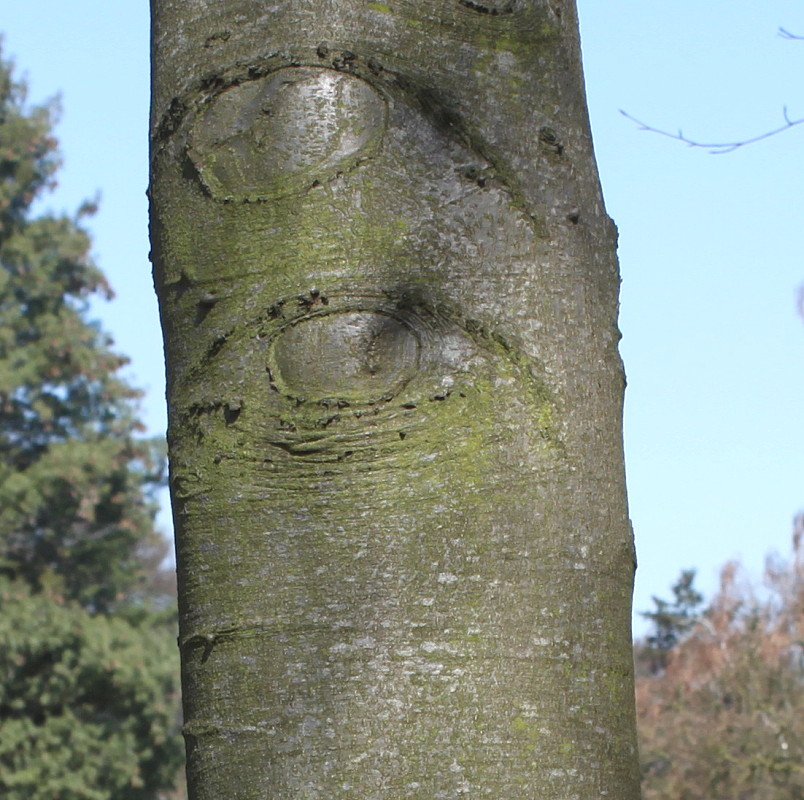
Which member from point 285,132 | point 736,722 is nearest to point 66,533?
point 736,722

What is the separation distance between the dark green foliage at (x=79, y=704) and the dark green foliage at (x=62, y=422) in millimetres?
1053

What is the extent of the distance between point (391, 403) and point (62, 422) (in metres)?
17.8

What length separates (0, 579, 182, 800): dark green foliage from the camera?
633 inches

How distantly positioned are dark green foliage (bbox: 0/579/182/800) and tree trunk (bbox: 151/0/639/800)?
15.8 m

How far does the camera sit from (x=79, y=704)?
16.9m

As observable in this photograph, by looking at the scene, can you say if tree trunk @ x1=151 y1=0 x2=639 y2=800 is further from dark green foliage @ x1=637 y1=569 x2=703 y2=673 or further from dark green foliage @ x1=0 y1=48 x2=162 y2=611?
dark green foliage @ x1=637 y1=569 x2=703 y2=673

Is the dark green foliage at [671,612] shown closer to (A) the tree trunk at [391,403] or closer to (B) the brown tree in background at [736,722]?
(B) the brown tree in background at [736,722]

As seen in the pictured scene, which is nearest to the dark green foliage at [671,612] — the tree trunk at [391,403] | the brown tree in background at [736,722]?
the brown tree in background at [736,722]

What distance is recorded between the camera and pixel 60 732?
53.7 feet

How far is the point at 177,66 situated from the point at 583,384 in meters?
0.50

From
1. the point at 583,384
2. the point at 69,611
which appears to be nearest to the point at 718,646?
the point at 69,611

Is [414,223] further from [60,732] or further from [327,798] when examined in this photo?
[60,732]

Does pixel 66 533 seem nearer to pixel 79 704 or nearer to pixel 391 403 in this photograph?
pixel 79 704

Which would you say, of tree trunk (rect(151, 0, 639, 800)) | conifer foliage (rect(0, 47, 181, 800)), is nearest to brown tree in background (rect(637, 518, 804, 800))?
conifer foliage (rect(0, 47, 181, 800))
